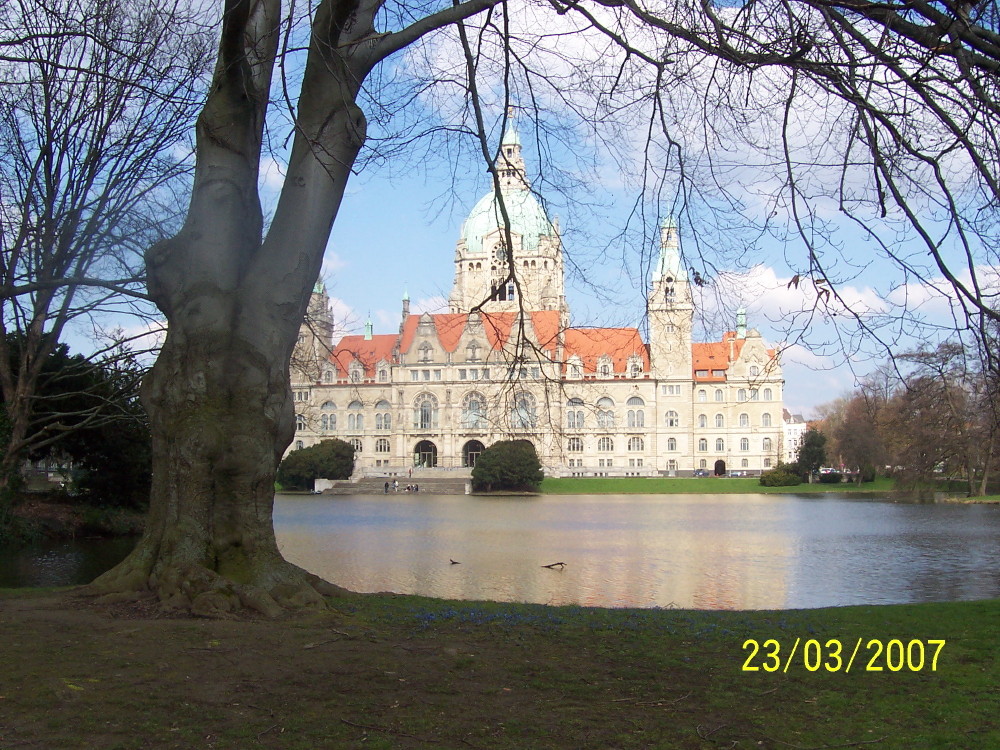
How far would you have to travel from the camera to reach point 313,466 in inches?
2272

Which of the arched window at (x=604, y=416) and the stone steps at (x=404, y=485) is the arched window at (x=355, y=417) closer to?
the stone steps at (x=404, y=485)

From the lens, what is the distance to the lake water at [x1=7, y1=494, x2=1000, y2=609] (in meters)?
12.9

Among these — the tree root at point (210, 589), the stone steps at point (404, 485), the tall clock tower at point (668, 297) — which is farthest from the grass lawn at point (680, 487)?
the tree root at point (210, 589)

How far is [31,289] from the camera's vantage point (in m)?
7.70

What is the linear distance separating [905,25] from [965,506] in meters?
33.7

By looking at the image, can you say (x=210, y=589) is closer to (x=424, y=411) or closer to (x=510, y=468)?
(x=510, y=468)

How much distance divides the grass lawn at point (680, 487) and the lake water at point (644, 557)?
2226 centimetres

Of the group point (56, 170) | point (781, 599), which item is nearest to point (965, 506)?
point (781, 599)

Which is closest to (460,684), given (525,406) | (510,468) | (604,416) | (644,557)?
(525,406)

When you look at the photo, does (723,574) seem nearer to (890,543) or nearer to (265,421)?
(890,543)

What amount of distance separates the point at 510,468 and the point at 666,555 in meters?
35.9
